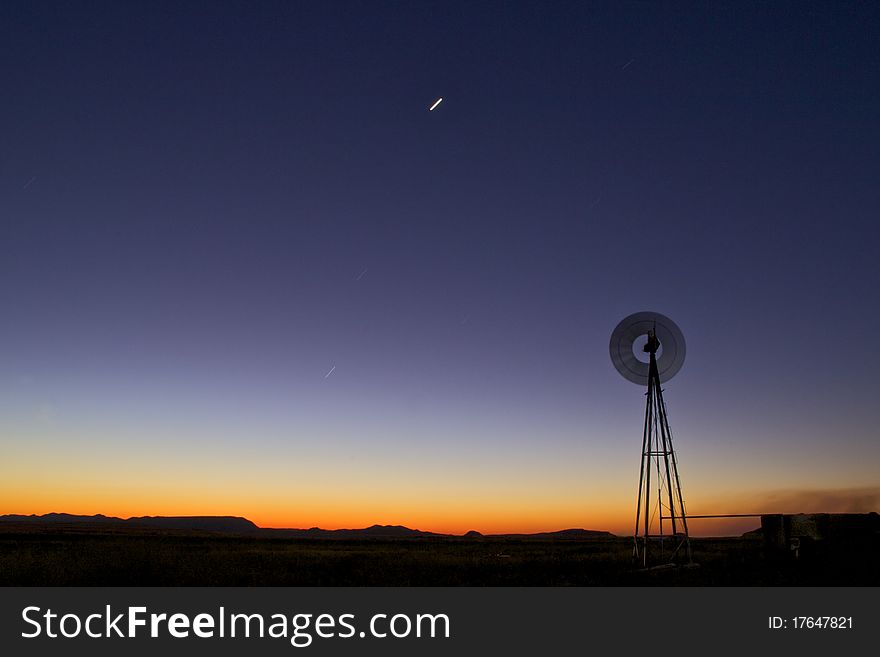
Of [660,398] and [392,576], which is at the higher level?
[660,398]

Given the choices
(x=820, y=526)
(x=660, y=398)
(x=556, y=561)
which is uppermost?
(x=660, y=398)
